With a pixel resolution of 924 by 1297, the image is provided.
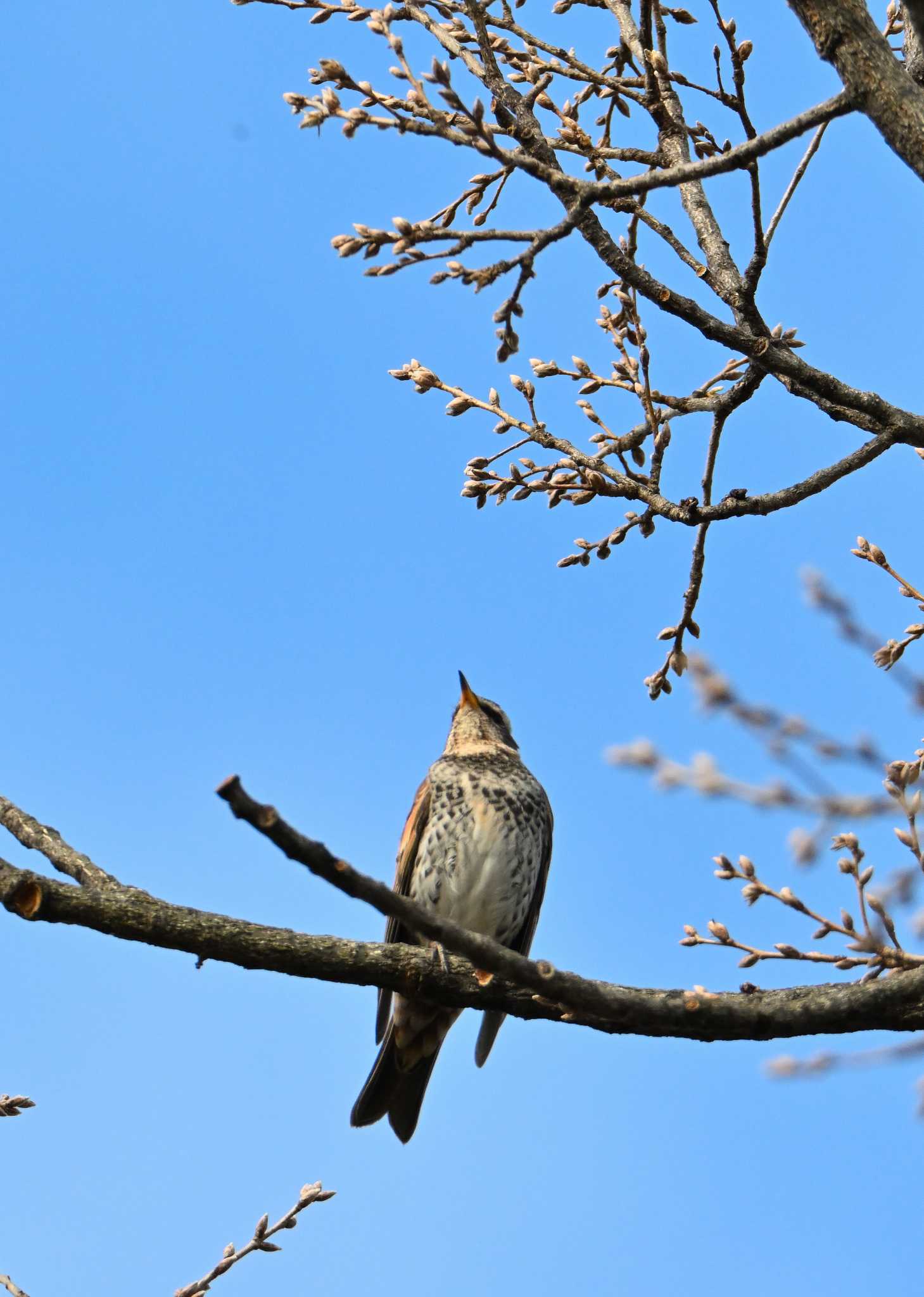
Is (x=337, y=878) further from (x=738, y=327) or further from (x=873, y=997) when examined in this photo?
(x=738, y=327)

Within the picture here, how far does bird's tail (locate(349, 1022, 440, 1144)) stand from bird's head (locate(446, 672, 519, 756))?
2073mm

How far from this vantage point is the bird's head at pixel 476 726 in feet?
27.9

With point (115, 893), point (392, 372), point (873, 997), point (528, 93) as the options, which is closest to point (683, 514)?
point (392, 372)

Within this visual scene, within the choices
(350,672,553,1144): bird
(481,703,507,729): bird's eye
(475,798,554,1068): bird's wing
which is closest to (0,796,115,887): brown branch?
(350,672,553,1144): bird

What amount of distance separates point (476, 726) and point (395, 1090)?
2.50m

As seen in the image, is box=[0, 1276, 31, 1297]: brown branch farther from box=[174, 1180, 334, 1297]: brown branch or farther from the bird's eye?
the bird's eye

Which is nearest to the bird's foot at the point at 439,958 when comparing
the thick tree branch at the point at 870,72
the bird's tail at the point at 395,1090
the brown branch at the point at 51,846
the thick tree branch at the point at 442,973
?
the thick tree branch at the point at 442,973

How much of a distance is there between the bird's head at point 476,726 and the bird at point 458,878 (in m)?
0.45

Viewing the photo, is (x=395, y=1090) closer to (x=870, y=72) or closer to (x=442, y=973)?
(x=442, y=973)

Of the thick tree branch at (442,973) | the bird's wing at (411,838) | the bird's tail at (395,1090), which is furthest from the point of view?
the bird's wing at (411,838)

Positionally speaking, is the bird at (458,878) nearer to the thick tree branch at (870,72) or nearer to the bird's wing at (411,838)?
the bird's wing at (411,838)

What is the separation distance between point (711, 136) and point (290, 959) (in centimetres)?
371

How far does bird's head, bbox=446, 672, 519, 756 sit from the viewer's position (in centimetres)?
851

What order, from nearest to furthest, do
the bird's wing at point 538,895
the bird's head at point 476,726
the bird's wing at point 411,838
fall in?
the bird's wing at point 411,838, the bird's wing at point 538,895, the bird's head at point 476,726
